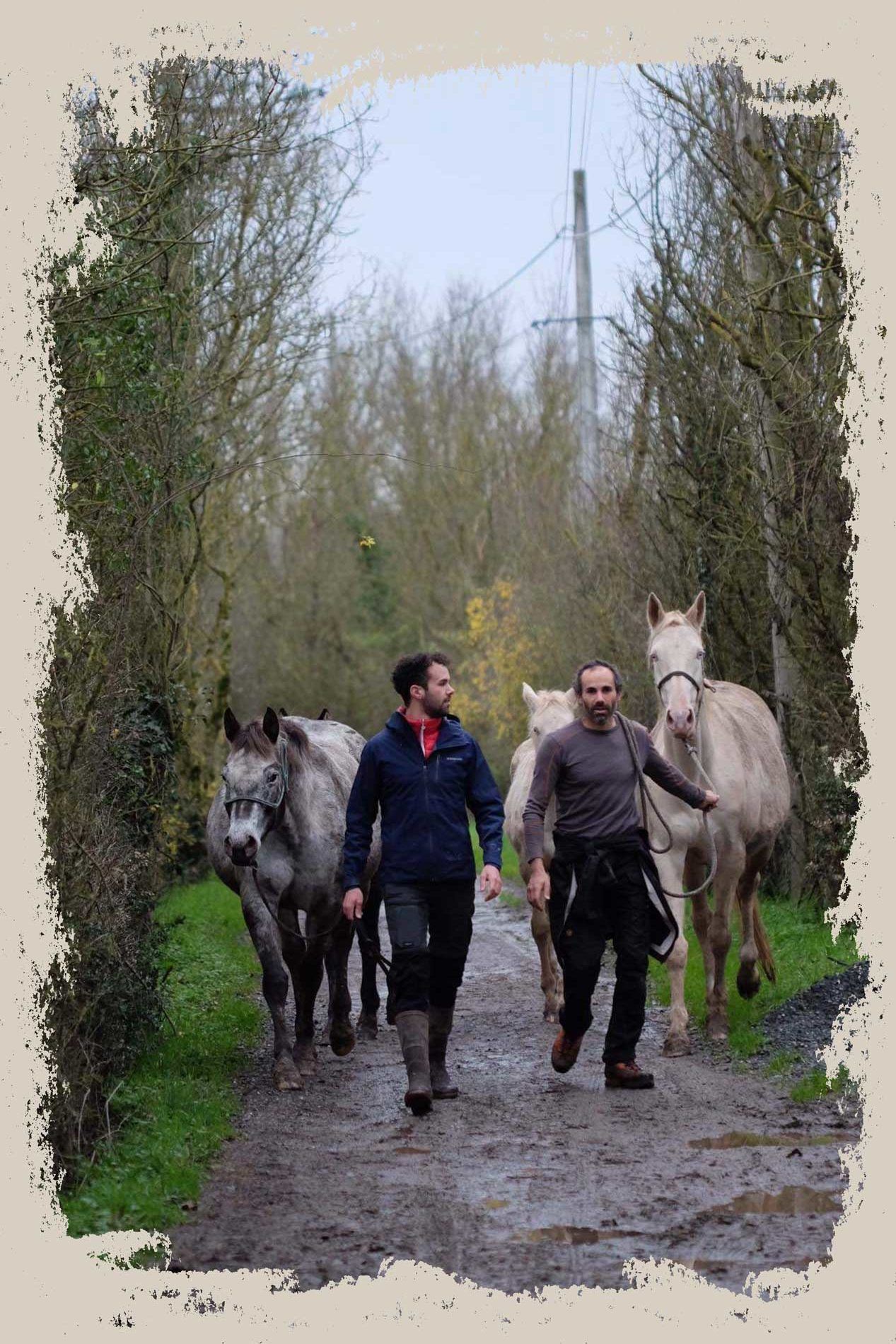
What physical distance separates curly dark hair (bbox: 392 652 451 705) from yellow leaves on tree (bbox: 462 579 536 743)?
69.3ft

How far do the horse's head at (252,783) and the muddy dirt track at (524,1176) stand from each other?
1.33m

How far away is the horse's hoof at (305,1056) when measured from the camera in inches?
350

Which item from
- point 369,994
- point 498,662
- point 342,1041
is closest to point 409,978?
point 342,1041

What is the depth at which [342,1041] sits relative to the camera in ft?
30.6

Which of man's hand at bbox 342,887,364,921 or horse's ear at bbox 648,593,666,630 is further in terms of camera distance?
horse's ear at bbox 648,593,666,630

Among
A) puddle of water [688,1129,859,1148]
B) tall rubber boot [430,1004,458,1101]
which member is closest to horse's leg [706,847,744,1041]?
tall rubber boot [430,1004,458,1101]

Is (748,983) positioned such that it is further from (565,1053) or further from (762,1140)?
(762,1140)

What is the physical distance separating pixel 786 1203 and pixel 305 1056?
147 inches

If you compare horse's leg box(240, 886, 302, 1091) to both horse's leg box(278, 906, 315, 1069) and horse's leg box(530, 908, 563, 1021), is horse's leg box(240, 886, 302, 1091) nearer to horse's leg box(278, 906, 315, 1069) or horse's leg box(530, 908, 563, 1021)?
horse's leg box(278, 906, 315, 1069)

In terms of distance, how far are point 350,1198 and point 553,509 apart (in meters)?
24.7

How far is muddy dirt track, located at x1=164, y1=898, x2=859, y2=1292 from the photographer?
5379mm

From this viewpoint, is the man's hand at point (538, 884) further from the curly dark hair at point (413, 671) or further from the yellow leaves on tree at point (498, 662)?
the yellow leaves on tree at point (498, 662)

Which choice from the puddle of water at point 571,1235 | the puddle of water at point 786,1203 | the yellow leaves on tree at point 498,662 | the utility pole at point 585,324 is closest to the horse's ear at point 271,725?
the puddle of water at point 571,1235

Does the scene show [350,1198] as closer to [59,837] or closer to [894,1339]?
[59,837]
